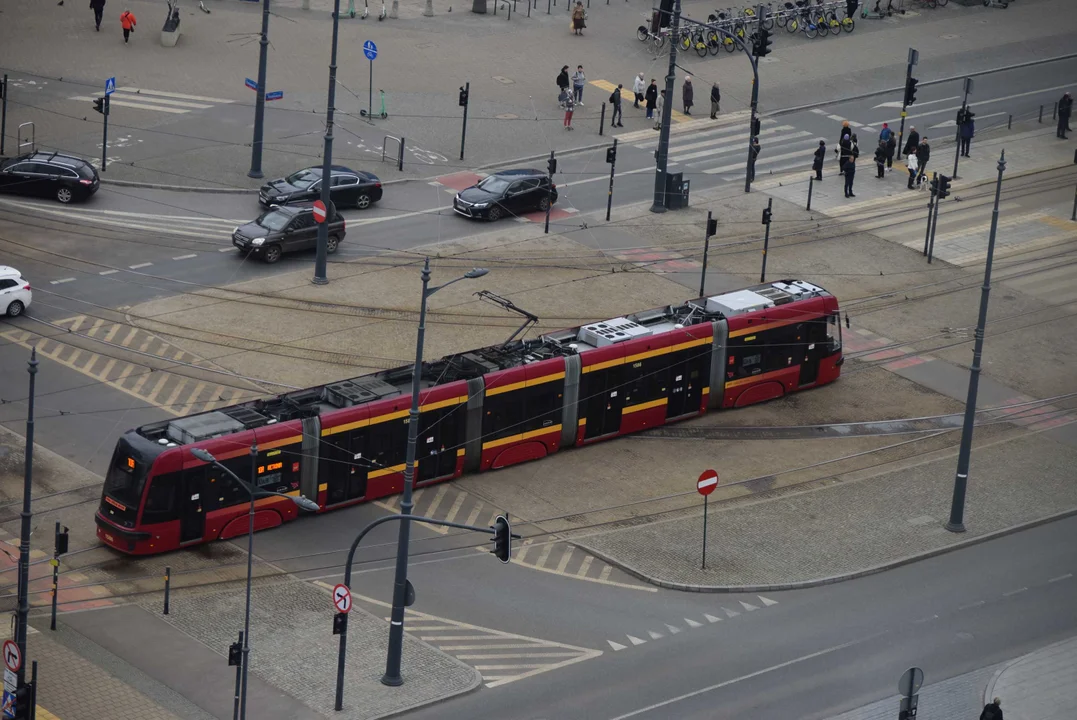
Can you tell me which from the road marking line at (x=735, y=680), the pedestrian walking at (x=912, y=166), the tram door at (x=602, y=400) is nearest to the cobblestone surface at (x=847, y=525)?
the road marking line at (x=735, y=680)

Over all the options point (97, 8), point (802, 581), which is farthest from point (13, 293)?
point (97, 8)

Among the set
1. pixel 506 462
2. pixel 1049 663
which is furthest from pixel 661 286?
pixel 1049 663

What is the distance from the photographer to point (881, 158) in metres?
64.0

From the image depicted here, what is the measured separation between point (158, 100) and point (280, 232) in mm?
15125

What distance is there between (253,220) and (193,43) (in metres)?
19.3

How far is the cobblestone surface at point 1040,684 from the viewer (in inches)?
1297

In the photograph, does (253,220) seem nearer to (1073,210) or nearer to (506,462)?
(506,462)

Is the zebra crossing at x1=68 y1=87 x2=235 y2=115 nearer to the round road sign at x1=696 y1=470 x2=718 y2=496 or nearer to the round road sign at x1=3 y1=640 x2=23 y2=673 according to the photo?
the round road sign at x1=696 y1=470 x2=718 y2=496

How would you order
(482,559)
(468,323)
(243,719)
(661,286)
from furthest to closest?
1. (661,286)
2. (468,323)
3. (482,559)
4. (243,719)

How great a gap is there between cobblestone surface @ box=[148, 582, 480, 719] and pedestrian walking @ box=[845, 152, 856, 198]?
3176cm

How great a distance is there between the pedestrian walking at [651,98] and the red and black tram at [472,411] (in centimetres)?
2135

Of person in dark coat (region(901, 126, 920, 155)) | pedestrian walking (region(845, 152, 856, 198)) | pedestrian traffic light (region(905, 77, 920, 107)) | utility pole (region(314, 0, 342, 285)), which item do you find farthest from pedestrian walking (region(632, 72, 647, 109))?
utility pole (region(314, 0, 342, 285))

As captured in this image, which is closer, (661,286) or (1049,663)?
(1049,663)

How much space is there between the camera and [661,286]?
53.8 metres
